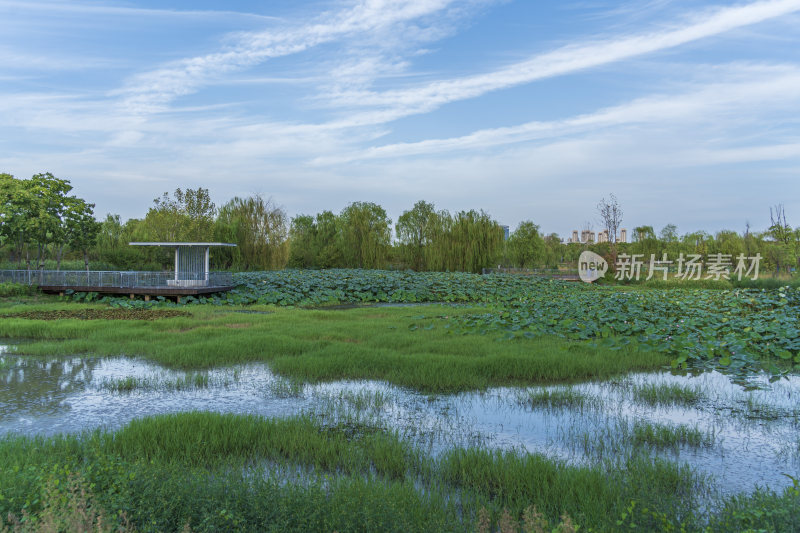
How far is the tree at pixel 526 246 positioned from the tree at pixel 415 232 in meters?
10.6

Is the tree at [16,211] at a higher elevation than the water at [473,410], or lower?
higher

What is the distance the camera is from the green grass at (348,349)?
8664mm

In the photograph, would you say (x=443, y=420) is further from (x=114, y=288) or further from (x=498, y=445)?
(x=114, y=288)

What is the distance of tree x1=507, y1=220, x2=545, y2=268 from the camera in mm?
47969

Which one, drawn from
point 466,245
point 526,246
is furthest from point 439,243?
point 526,246

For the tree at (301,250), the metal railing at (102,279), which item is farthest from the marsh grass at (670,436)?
the tree at (301,250)

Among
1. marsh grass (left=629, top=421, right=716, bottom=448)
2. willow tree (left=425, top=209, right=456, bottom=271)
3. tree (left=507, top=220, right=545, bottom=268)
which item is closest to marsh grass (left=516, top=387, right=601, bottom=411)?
marsh grass (left=629, top=421, right=716, bottom=448)

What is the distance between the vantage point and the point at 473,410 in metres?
6.80

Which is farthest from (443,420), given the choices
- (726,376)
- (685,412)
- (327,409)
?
(726,376)

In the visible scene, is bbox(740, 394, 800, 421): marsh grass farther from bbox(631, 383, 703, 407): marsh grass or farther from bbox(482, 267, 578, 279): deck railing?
bbox(482, 267, 578, 279): deck railing

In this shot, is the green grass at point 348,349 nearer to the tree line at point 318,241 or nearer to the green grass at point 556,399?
the green grass at point 556,399

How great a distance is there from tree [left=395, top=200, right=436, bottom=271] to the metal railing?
67.0 ft

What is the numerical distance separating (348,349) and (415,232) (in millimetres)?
31775

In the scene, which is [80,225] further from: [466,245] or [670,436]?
[670,436]
